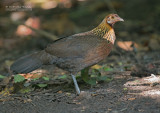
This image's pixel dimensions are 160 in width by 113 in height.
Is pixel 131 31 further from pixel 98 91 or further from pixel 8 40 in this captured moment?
pixel 98 91

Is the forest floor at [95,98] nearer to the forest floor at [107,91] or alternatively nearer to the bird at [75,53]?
the forest floor at [107,91]

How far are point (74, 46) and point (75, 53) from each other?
0.14m

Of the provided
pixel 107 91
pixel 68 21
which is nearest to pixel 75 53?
pixel 107 91

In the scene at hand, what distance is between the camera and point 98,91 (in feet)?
14.3

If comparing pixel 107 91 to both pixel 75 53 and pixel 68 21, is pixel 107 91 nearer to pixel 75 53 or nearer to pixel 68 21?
pixel 75 53

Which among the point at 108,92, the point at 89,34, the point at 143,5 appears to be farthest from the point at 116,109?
the point at 143,5

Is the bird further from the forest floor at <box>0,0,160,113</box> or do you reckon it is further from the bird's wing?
the forest floor at <box>0,0,160,113</box>

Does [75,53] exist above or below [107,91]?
above

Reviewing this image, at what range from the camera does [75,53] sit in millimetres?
4648

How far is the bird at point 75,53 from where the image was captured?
15.2 ft

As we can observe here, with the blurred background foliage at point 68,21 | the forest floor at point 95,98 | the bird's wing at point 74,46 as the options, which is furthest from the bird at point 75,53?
the blurred background foliage at point 68,21

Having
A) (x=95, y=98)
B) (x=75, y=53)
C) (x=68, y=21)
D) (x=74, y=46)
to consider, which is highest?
(x=68, y=21)

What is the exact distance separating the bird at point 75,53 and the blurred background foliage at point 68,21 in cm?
193

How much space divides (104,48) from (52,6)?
7.82 meters
